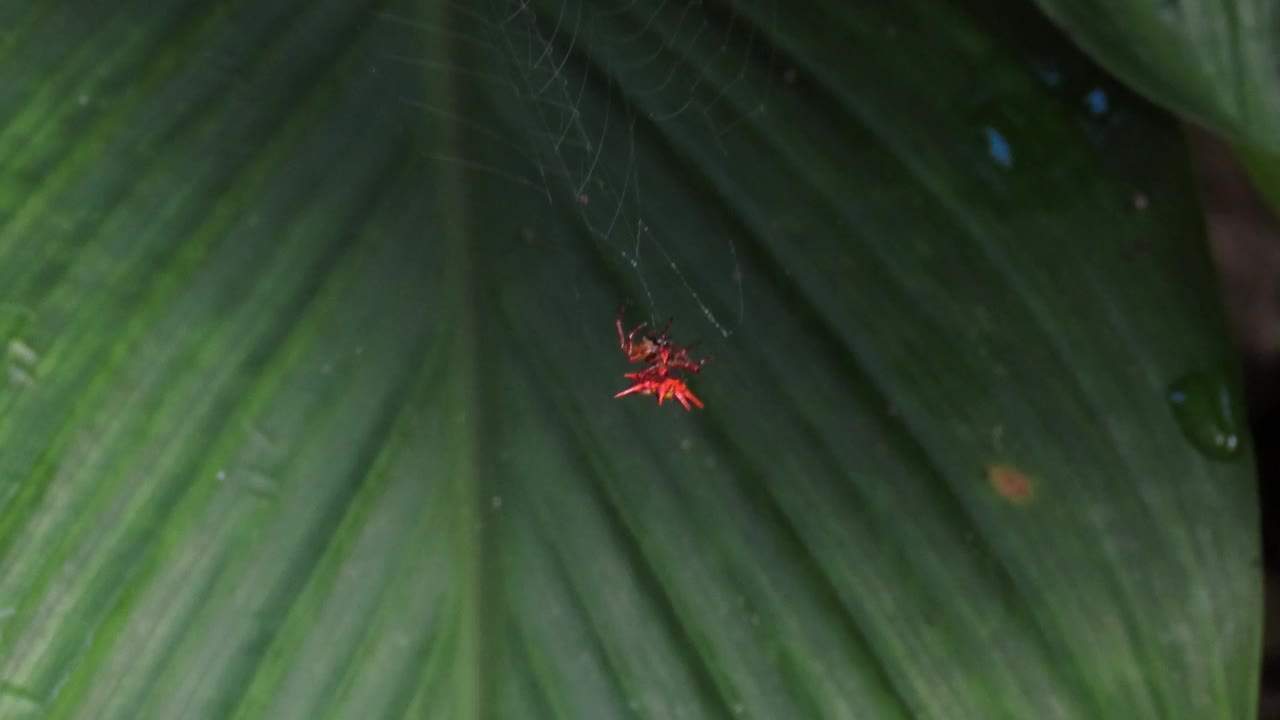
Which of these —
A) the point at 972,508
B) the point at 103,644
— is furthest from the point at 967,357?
the point at 103,644

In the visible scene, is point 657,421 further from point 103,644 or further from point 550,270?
point 103,644

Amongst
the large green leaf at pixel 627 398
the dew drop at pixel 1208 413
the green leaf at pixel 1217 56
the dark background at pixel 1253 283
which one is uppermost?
the dark background at pixel 1253 283

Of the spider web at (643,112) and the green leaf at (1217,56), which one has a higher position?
the green leaf at (1217,56)

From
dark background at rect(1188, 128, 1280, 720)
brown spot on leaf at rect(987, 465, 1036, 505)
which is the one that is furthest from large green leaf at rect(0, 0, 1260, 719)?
dark background at rect(1188, 128, 1280, 720)

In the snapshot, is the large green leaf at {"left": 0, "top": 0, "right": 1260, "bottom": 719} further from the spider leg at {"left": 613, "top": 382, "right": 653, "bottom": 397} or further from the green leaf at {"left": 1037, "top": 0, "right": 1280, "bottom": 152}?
the green leaf at {"left": 1037, "top": 0, "right": 1280, "bottom": 152}

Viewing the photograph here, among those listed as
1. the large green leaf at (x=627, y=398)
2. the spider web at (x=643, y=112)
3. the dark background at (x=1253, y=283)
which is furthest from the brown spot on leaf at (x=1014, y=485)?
the dark background at (x=1253, y=283)

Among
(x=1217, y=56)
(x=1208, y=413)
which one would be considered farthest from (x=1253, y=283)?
(x=1217, y=56)

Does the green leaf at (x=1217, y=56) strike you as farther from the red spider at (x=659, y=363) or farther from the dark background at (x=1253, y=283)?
the dark background at (x=1253, y=283)

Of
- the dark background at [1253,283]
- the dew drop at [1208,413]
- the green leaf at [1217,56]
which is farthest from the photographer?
the dark background at [1253,283]
